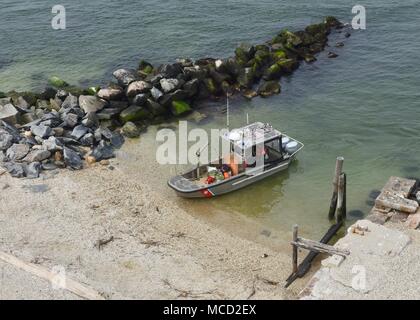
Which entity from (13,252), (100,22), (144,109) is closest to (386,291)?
(13,252)

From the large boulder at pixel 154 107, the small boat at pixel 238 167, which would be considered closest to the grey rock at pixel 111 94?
the large boulder at pixel 154 107

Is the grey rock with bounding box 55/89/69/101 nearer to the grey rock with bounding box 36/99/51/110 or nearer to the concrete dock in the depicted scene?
the grey rock with bounding box 36/99/51/110

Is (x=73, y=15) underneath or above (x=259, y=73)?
above

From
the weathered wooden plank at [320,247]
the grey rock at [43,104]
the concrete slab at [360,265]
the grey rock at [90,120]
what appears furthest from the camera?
the grey rock at [43,104]

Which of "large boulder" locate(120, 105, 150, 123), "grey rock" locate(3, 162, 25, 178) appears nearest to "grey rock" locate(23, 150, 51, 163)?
"grey rock" locate(3, 162, 25, 178)

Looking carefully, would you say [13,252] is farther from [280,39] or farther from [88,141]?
[280,39]

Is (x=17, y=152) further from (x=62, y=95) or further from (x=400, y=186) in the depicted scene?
(x=400, y=186)

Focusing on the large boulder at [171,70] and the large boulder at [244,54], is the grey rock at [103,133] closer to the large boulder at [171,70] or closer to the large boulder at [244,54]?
the large boulder at [171,70]
